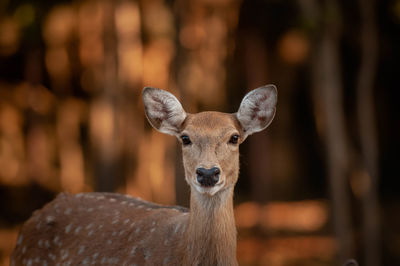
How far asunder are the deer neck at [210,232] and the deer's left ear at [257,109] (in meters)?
0.58

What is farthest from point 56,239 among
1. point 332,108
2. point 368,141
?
point 368,141

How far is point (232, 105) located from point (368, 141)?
745 cm

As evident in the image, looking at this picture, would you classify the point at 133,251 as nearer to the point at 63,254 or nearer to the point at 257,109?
the point at 63,254

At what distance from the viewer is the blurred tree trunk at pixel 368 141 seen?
10.7m

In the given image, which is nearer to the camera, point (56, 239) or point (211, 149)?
point (211, 149)

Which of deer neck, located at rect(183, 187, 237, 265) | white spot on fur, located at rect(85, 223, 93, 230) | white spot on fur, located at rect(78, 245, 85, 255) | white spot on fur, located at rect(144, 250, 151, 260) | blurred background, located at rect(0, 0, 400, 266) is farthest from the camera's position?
blurred background, located at rect(0, 0, 400, 266)

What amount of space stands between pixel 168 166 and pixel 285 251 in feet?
10.7

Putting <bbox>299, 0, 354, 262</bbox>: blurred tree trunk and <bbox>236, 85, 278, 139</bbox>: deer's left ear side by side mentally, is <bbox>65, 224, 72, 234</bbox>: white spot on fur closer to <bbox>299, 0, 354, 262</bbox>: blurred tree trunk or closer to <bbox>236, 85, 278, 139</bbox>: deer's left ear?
<bbox>236, 85, 278, 139</bbox>: deer's left ear

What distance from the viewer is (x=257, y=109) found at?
5199 millimetres

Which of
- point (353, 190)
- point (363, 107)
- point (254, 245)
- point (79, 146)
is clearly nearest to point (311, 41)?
point (363, 107)

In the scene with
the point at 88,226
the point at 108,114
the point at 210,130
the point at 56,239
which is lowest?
the point at 56,239

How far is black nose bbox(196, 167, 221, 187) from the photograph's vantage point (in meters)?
4.55

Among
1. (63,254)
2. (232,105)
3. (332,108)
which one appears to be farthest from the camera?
(232,105)

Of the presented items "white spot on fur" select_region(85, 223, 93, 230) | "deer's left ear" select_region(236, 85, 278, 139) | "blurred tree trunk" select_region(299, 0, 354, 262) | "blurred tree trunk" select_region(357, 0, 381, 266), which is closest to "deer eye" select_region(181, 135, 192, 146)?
"deer's left ear" select_region(236, 85, 278, 139)
